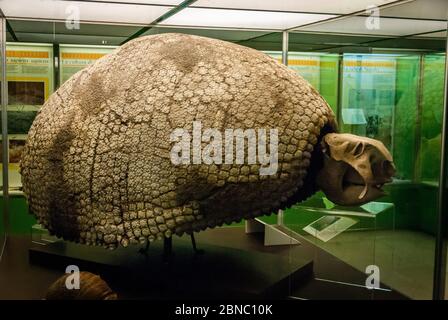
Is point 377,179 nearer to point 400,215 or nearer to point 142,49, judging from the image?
point 400,215

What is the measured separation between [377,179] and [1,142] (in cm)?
128

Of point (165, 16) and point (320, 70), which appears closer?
point (165, 16)

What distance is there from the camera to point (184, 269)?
203 cm

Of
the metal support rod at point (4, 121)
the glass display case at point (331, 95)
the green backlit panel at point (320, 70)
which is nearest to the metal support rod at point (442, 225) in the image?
the glass display case at point (331, 95)

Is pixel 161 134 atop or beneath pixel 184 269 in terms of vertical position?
atop

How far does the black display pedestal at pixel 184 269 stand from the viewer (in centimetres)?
193

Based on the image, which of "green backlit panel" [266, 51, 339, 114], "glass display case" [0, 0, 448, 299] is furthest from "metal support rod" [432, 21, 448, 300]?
"green backlit panel" [266, 51, 339, 114]

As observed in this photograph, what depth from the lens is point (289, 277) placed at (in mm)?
2014
